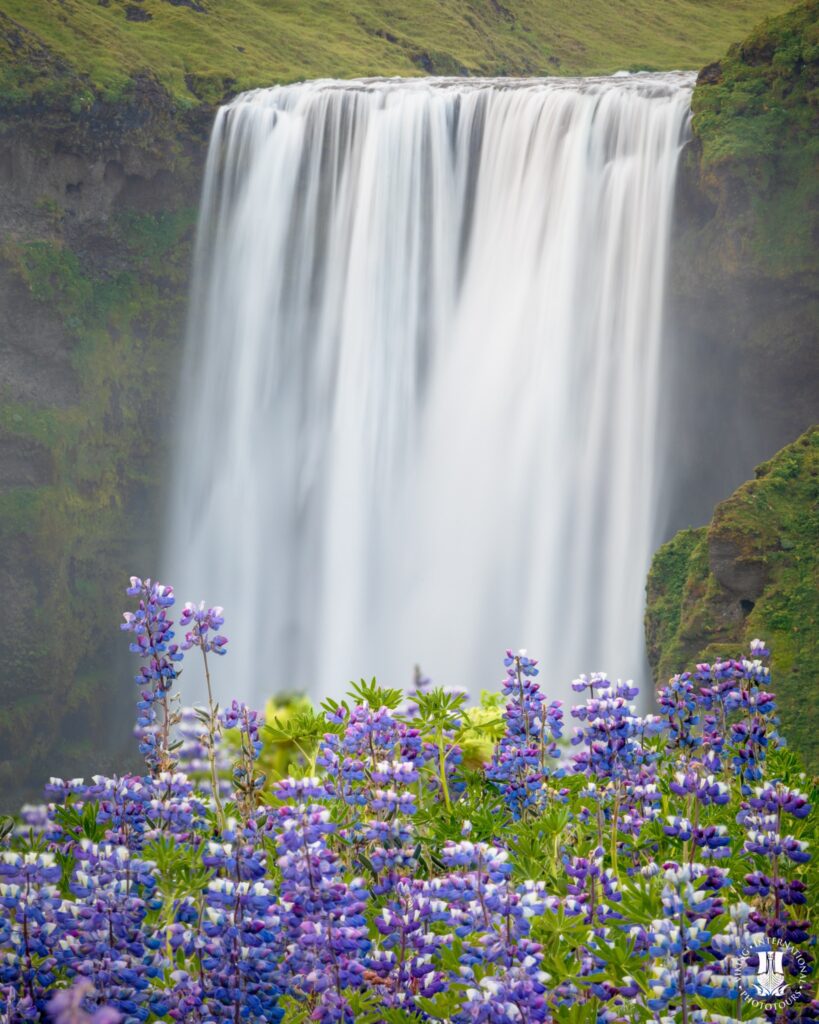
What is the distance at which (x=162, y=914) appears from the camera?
3141 mm

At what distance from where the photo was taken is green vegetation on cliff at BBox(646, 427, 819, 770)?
15.0 meters

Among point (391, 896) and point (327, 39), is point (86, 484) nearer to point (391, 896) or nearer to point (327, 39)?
point (327, 39)

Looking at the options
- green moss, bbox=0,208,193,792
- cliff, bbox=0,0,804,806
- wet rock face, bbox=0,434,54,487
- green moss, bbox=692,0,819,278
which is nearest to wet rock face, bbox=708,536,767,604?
green moss, bbox=692,0,819,278

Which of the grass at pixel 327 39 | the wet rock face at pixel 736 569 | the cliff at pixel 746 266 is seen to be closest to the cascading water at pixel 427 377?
the cliff at pixel 746 266

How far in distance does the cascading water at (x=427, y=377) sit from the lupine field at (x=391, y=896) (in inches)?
713

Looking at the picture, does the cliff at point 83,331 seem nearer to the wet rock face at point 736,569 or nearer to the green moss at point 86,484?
the green moss at point 86,484

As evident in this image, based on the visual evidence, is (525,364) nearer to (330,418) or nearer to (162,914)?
(330,418)

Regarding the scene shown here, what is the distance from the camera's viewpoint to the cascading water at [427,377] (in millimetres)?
22953

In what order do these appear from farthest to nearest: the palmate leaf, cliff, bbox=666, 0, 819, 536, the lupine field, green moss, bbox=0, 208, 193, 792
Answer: green moss, bbox=0, 208, 193, 792 → cliff, bbox=666, 0, 819, 536 → the palmate leaf → the lupine field

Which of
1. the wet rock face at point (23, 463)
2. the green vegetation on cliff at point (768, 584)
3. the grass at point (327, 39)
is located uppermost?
the grass at point (327, 39)

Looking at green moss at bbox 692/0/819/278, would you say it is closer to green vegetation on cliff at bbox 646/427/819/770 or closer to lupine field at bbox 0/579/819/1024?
green vegetation on cliff at bbox 646/427/819/770

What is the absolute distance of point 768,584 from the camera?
52.4 ft

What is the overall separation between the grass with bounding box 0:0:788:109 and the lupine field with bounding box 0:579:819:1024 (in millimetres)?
26343

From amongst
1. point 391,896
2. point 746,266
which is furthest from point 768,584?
point 391,896
